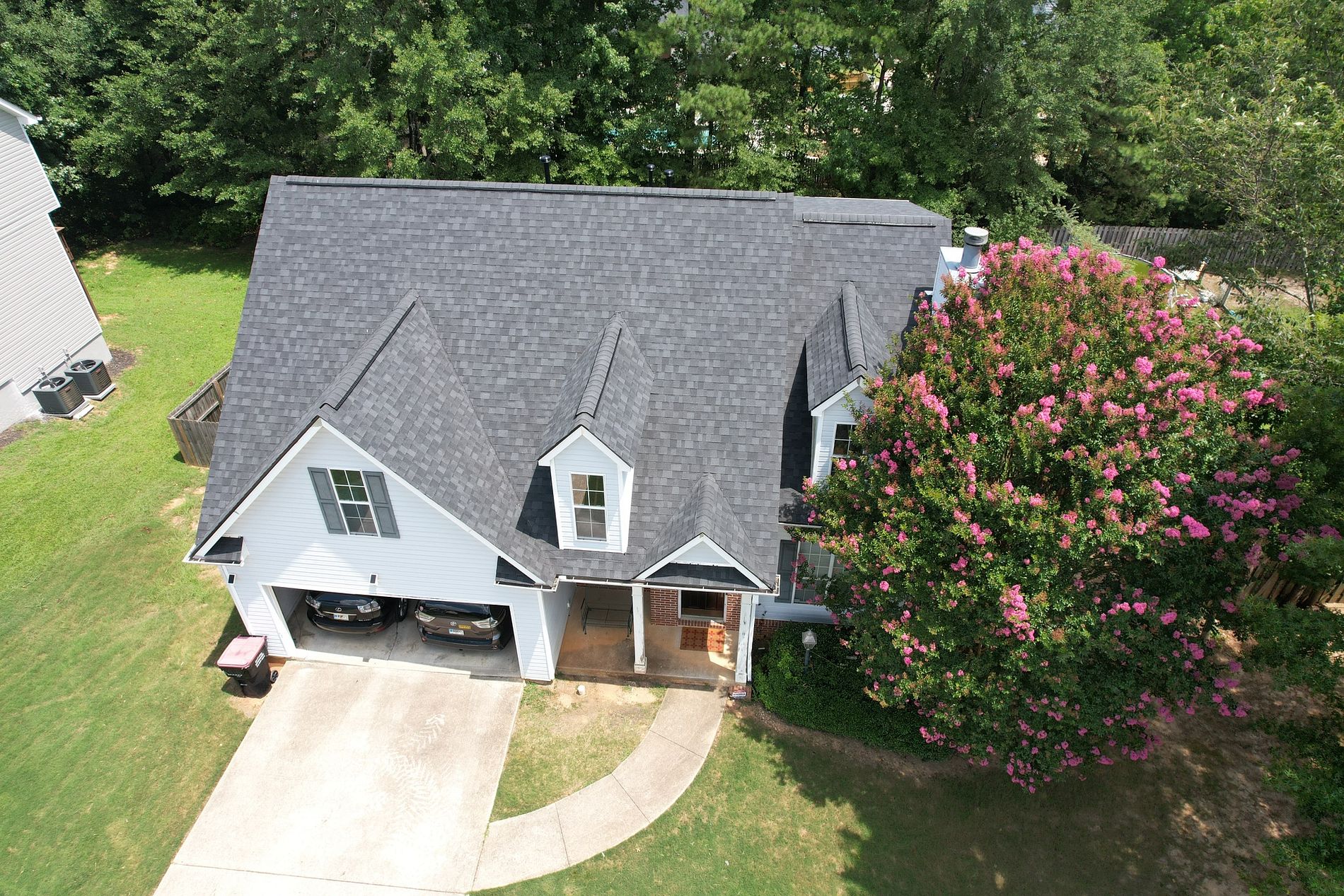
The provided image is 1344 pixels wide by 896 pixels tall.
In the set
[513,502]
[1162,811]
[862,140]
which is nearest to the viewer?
[1162,811]

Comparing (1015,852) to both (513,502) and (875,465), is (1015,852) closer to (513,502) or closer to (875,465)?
(875,465)

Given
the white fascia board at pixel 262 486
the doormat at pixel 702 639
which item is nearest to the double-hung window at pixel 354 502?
the white fascia board at pixel 262 486

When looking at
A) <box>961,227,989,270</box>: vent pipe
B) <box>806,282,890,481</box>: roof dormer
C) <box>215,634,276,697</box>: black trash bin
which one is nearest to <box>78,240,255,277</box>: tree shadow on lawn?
<box>215,634,276,697</box>: black trash bin

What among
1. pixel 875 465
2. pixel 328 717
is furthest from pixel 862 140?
pixel 328 717

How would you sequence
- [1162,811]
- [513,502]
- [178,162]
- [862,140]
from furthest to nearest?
[178,162] → [862,140] → [513,502] → [1162,811]

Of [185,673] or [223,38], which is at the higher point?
[223,38]

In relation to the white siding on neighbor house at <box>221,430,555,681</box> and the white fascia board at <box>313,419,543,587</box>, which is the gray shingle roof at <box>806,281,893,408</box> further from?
the white siding on neighbor house at <box>221,430,555,681</box>

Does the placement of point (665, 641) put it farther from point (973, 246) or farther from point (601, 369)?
point (973, 246)
